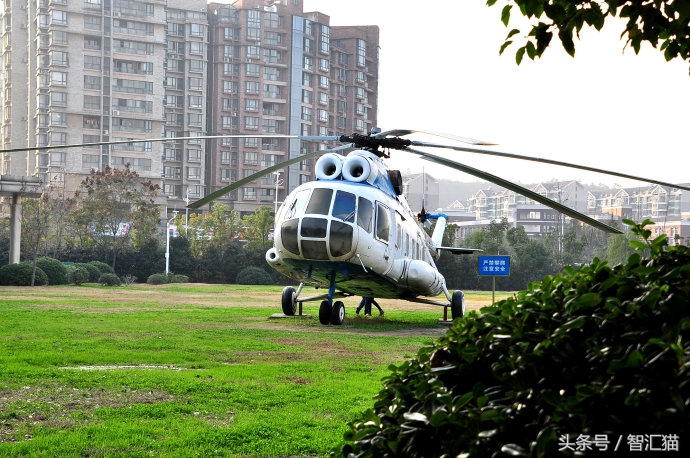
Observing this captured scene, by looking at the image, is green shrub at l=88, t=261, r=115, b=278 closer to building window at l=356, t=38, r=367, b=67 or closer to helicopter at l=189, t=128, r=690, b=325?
helicopter at l=189, t=128, r=690, b=325

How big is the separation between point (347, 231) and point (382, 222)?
1309 millimetres

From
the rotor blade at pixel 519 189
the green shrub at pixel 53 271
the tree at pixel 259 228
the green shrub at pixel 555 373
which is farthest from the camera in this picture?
the tree at pixel 259 228

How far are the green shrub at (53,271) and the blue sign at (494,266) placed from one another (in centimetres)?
2699

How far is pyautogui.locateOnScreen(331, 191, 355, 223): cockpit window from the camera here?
16203 millimetres

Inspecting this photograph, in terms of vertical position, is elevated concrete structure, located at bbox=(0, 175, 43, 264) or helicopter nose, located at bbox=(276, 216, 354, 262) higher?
elevated concrete structure, located at bbox=(0, 175, 43, 264)

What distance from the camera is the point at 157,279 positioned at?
51781mm

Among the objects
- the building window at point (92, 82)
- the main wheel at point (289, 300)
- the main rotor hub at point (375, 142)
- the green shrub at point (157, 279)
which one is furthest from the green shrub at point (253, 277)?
the building window at point (92, 82)

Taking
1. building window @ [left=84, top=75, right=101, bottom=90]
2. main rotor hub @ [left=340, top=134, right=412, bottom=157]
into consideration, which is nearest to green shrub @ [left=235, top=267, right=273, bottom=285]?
main rotor hub @ [left=340, top=134, right=412, bottom=157]

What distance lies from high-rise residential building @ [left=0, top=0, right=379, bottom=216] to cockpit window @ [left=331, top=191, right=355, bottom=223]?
77.6 metres

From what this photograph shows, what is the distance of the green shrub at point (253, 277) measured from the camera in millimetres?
56281

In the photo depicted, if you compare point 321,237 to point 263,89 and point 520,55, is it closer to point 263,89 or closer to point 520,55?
point 520,55

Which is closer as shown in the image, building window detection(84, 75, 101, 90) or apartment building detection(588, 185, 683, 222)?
building window detection(84, 75, 101, 90)

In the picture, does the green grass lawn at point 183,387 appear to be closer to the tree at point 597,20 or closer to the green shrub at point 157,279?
the tree at point 597,20

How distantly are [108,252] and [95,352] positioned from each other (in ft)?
155
